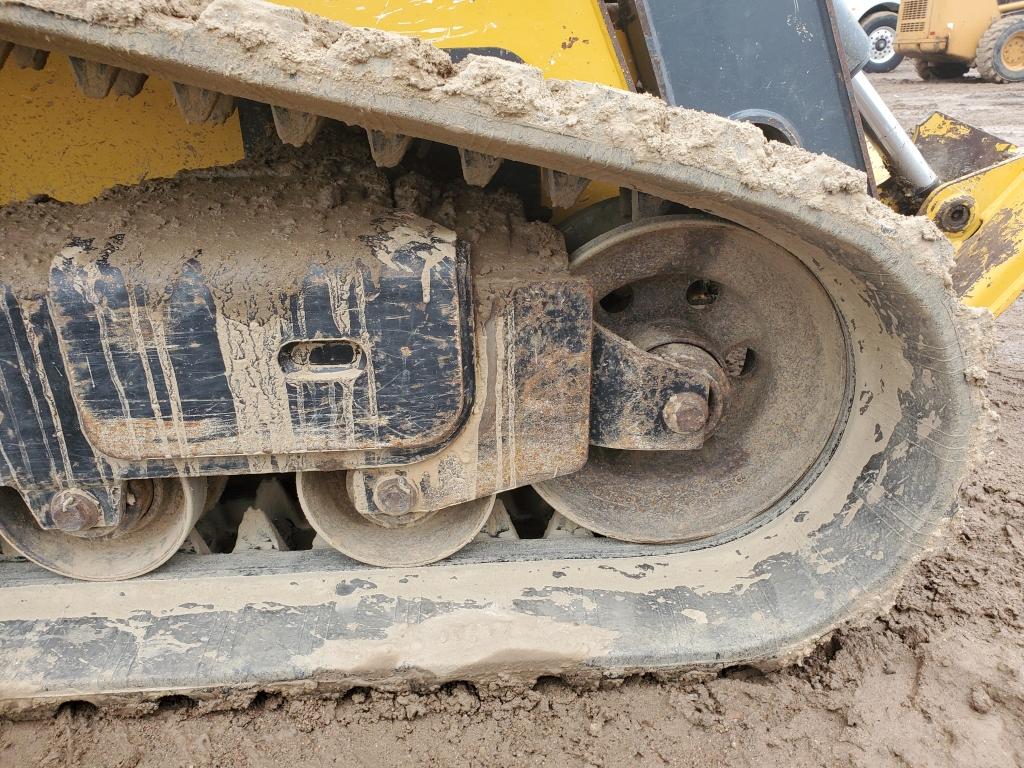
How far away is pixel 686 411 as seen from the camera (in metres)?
→ 1.40

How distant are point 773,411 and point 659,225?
1.70ft

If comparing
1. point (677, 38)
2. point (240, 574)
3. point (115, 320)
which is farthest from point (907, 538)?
point (115, 320)

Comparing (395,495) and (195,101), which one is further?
(395,495)

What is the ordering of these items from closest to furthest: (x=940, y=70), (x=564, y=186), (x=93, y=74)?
(x=93, y=74) → (x=564, y=186) → (x=940, y=70)

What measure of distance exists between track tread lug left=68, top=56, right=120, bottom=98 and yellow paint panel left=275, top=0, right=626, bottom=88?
Answer: 0.30 meters

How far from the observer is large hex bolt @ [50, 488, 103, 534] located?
1307mm

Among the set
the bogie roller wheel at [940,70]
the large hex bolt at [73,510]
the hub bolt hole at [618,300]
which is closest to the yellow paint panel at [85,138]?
the large hex bolt at [73,510]

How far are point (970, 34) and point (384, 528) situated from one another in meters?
11.2

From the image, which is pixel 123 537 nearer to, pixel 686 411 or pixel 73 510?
pixel 73 510

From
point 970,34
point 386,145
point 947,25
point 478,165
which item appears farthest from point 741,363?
point 970,34

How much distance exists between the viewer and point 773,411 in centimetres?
161

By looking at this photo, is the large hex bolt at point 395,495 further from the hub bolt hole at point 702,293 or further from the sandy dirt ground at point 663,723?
the hub bolt hole at point 702,293

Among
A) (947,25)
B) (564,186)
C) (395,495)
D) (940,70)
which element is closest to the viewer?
(564,186)

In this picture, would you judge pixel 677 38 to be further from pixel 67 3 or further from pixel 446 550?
pixel 446 550
